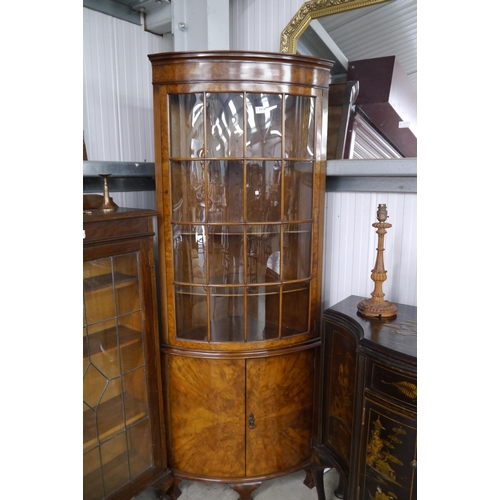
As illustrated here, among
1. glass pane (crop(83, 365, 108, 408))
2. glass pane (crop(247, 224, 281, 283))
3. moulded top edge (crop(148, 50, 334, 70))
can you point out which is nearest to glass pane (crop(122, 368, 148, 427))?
glass pane (crop(83, 365, 108, 408))

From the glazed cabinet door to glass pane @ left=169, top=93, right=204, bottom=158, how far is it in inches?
17.5

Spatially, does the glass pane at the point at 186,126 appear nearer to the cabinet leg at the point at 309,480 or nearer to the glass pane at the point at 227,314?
the glass pane at the point at 227,314

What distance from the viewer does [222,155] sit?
5.49ft

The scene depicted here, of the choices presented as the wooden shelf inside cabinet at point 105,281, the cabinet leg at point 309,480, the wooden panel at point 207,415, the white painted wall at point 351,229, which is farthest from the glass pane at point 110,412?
the white painted wall at point 351,229

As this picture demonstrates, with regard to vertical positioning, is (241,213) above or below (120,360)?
above

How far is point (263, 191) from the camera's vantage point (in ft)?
5.67

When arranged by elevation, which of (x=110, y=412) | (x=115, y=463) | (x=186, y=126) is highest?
(x=186, y=126)

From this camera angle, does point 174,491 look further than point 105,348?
Yes

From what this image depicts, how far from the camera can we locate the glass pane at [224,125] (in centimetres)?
162

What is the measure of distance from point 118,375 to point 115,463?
0.37m

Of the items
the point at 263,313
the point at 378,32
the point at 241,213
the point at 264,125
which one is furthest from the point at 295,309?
the point at 378,32

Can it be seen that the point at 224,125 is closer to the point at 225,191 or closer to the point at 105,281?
the point at 225,191

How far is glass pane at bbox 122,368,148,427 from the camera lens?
5.58 ft
